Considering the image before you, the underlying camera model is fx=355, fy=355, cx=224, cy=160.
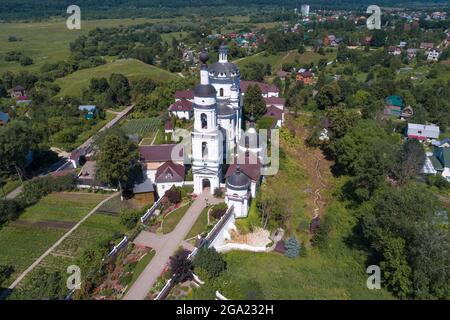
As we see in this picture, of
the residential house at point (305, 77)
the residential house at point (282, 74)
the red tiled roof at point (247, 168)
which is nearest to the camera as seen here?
the red tiled roof at point (247, 168)

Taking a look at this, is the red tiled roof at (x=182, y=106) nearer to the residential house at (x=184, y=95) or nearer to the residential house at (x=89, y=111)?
the residential house at (x=184, y=95)

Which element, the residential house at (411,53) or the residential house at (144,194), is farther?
the residential house at (411,53)

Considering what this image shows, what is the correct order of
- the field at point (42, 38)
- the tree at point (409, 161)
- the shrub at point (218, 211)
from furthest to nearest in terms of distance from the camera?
the field at point (42, 38), the tree at point (409, 161), the shrub at point (218, 211)

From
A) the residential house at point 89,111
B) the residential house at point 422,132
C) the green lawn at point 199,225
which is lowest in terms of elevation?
the green lawn at point 199,225

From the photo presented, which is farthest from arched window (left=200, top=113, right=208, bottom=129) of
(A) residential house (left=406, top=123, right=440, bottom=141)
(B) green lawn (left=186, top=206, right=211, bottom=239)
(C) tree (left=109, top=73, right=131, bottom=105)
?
(C) tree (left=109, top=73, right=131, bottom=105)

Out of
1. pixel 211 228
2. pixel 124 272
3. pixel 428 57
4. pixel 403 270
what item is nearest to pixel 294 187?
pixel 211 228

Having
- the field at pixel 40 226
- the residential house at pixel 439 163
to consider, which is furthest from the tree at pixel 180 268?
the residential house at pixel 439 163

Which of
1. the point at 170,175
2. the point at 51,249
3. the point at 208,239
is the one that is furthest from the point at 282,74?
the point at 51,249
